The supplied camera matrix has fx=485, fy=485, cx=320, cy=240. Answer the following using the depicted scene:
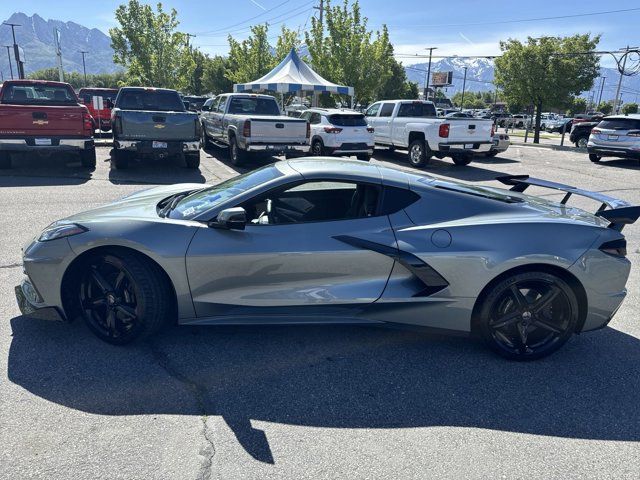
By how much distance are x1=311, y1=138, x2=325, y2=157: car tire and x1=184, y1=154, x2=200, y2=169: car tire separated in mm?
3754

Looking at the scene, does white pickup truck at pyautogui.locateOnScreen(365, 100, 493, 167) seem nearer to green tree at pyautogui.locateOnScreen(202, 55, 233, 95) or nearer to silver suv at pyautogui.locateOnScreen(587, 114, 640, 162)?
silver suv at pyautogui.locateOnScreen(587, 114, 640, 162)

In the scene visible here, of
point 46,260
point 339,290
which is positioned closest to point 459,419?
point 339,290

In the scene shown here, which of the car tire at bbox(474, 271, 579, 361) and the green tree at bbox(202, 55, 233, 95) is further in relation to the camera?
the green tree at bbox(202, 55, 233, 95)

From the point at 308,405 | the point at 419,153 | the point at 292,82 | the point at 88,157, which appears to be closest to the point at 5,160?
the point at 88,157

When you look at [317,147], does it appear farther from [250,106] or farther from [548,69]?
[548,69]

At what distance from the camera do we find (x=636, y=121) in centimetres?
A: 1609

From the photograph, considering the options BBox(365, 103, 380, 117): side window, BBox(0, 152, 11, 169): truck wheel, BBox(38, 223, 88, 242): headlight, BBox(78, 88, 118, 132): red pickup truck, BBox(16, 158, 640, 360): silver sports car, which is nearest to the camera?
BBox(16, 158, 640, 360): silver sports car

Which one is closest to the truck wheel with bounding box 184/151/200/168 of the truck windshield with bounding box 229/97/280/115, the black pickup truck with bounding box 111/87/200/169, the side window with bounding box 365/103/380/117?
the black pickup truck with bounding box 111/87/200/169

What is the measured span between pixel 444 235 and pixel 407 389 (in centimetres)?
107

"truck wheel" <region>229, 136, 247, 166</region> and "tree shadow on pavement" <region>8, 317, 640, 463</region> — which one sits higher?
"truck wheel" <region>229, 136, 247, 166</region>

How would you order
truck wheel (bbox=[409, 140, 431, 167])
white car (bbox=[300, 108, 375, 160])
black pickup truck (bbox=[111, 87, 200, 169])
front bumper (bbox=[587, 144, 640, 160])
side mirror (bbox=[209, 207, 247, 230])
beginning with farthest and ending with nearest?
1. front bumper (bbox=[587, 144, 640, 160])
2. truck wheel (bbox=[409, 140, 431, 167])
3. white car (bbox=[300, 108, 375, 160])
4. black pickup truck (bbox=[111, 87, 200, 169])
5. side mirror (bbox=[209, 207, 247, 230])

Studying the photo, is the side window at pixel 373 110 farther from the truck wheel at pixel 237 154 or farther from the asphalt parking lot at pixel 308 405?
the asphalt parking lot at pixel 308 405

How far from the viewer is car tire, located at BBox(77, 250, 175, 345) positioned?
11.1 ft

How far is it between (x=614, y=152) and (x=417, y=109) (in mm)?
6890
